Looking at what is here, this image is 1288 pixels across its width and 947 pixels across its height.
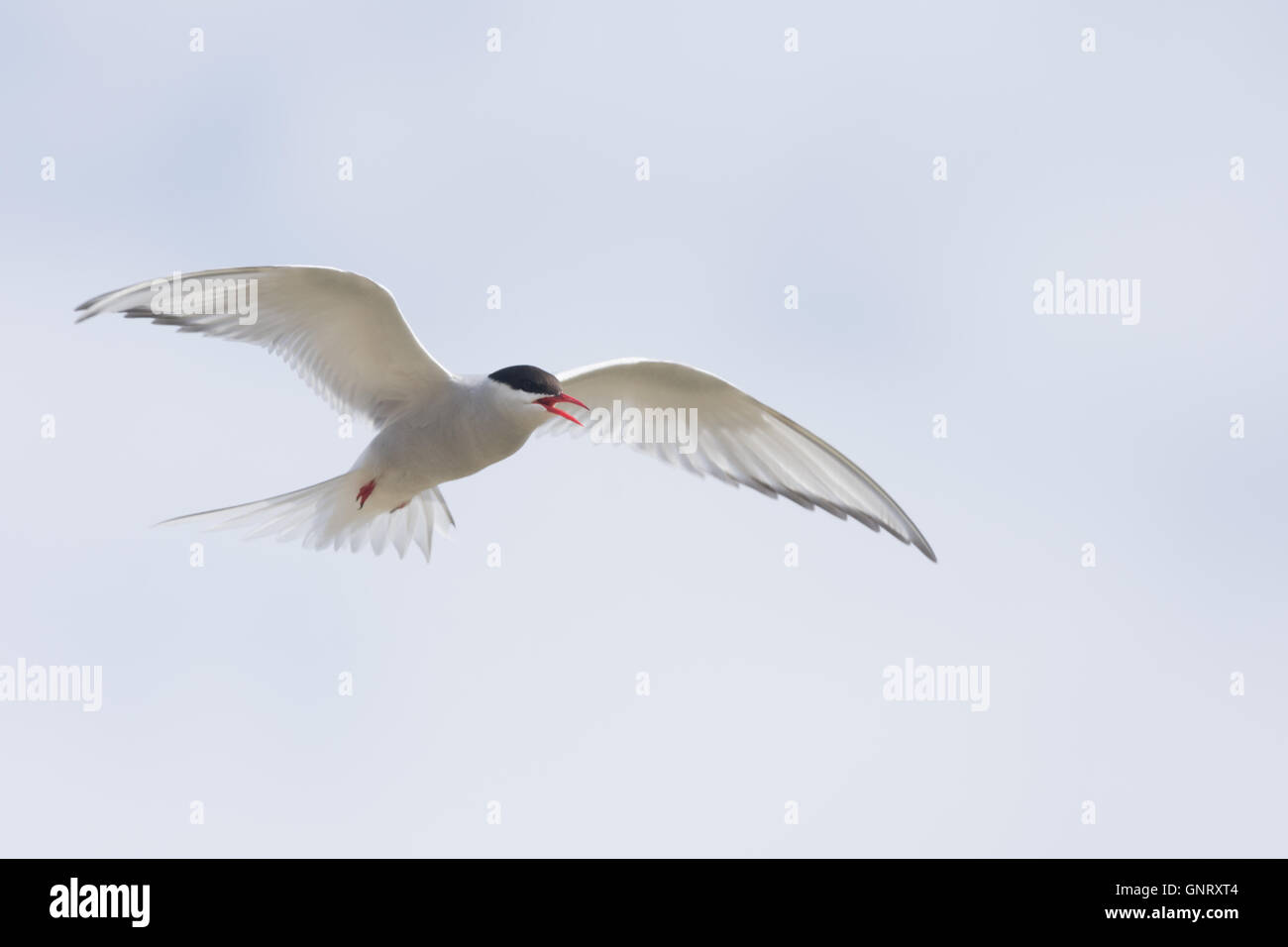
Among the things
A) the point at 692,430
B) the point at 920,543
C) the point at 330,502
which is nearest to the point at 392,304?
the point at 330,502

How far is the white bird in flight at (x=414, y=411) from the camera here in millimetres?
7973

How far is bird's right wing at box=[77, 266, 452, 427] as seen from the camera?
7.76 meters

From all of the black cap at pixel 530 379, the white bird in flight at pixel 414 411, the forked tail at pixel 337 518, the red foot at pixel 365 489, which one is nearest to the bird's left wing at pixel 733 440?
the white bird in flight at pixel 414 411

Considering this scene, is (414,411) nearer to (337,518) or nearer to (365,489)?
(365,489)

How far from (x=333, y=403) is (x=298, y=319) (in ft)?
2.23

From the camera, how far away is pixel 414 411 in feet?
28.7

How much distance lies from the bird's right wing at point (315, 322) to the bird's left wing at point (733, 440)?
3.48 feet

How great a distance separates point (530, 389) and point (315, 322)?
1.50 m

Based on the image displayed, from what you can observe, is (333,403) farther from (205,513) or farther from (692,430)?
(692,430)

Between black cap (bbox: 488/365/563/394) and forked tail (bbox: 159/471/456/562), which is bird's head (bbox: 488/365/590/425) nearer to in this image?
black cap (bbox: 488/365/563/394)

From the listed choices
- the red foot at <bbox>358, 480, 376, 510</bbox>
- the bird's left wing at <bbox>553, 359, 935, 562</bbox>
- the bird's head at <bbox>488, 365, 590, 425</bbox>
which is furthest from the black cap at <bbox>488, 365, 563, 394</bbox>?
the red foot at <bbox>358, 480, 376, 510</bbox>

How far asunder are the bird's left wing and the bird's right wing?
1.06 m

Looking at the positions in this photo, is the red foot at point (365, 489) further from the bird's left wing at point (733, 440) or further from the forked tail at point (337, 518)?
the bird's left wing at point (733, 440)

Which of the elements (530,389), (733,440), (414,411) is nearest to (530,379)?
(530,389)
